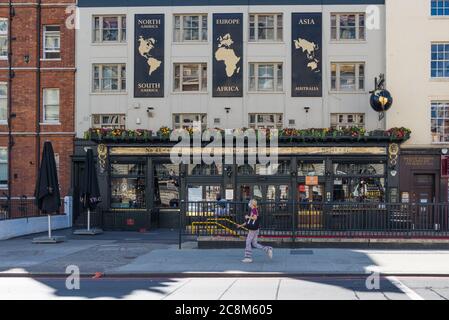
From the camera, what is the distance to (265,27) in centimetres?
3100

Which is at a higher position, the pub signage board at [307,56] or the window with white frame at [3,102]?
the pub signage board at [307,56]

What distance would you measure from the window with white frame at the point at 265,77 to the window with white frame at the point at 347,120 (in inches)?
122

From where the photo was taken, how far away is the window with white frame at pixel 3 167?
31.4 meters

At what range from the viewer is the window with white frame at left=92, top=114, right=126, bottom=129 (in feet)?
103

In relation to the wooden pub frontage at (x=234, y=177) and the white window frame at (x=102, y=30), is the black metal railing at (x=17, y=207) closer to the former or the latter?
the wooden pub frontage at (x=234, y=177)

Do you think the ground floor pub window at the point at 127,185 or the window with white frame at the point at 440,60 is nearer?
the window with white frame at the point at 440,60

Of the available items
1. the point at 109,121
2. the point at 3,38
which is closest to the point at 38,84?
the point at 3,38

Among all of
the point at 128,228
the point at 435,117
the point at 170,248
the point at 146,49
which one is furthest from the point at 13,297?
→ the point at 435,117

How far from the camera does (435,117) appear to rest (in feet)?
98.0

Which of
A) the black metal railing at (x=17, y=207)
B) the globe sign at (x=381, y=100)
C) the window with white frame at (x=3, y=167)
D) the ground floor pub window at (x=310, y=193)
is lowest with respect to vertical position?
the black metal railing at (x=17, y=207)

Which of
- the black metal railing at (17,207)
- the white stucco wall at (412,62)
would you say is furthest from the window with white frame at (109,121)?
the white stucco wall at (412,62)

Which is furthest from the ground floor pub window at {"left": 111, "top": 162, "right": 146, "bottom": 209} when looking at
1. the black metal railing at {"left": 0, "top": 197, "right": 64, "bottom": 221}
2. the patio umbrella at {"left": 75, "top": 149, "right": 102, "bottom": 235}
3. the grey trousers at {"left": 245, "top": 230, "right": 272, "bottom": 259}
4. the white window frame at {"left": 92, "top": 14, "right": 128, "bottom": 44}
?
the grey trousers at {"left": 245, "top": 230, "right": 272, "bottom": 259}

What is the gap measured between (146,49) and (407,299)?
2242cm
